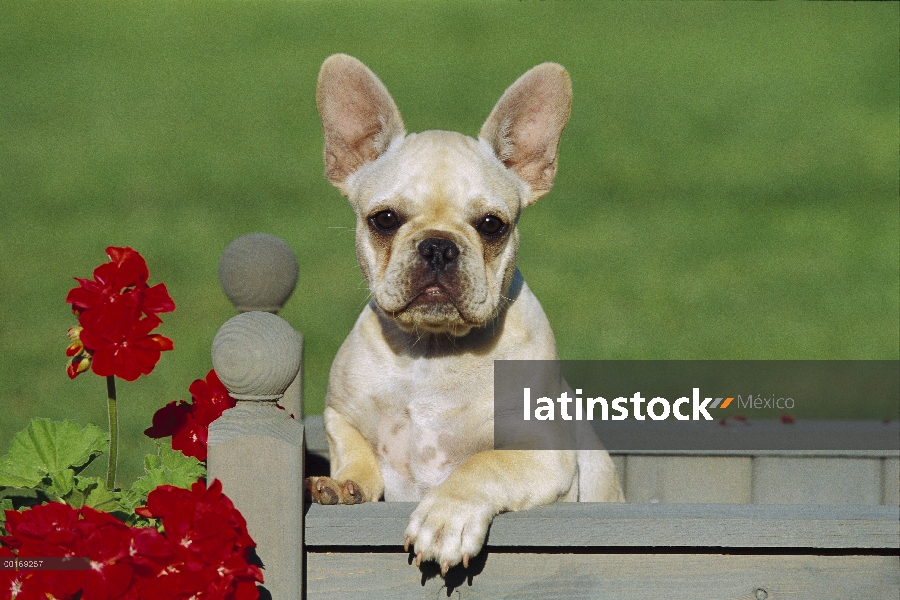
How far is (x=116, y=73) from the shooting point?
1292 cm

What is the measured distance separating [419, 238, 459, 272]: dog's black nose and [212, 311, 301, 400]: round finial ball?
66 centimetres

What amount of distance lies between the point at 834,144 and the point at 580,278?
4767mm

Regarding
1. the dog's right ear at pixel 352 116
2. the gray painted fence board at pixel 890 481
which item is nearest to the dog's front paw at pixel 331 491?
the dog's right ear at pixel 352 116

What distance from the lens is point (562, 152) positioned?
13828mm

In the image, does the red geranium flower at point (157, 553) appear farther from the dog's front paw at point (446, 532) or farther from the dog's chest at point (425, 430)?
the dog's chest at point (425, 430)

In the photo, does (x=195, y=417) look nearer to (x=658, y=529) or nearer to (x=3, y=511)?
(x=3, y=511)

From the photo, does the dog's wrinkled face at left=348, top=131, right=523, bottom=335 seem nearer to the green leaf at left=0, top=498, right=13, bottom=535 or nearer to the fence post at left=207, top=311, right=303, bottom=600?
the fence post at left=207, top=311, right=303, bottom=600

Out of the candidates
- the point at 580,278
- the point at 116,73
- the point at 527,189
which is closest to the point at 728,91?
the point at 580,278

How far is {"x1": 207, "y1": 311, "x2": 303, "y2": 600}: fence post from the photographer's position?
2.61 m

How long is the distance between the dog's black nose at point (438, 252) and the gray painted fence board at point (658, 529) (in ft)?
2.77

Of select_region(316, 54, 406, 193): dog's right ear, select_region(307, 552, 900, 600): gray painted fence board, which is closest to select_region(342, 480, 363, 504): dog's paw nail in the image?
select_region(307, 552, 900, 600): gray painted fence board

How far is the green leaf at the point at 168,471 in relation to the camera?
2873 mm

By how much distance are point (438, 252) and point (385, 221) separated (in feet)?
0.98

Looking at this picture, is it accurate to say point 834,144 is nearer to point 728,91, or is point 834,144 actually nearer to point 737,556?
point 728,91
